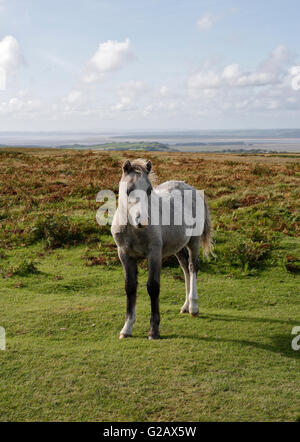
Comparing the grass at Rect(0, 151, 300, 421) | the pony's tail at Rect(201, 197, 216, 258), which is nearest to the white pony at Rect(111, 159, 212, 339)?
the pony's tail at Rect(201, 197, 216, 258)

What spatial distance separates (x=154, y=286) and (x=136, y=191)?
6.30ft

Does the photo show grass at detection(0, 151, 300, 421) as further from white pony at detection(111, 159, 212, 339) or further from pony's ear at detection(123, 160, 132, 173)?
pony's ear at detection(123, 160, 132, 173)

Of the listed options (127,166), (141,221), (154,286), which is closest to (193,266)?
(154,286)

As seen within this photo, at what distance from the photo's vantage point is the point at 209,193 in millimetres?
20531

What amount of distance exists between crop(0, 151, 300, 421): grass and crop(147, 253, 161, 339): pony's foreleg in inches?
11.0

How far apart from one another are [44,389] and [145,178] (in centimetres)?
354

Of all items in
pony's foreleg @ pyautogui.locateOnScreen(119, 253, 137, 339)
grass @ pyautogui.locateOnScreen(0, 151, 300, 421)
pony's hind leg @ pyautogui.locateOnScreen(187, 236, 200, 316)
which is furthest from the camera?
pony's hind leg @ pyautogui.locateOnScreen(187, 236, 200, 316)

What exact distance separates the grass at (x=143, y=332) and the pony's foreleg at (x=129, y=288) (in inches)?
8.9

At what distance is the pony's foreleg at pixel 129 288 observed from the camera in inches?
279

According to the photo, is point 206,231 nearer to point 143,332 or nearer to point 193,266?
point 193,266

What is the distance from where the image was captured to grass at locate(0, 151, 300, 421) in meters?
5.12

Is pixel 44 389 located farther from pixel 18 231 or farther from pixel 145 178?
pixel 18 231

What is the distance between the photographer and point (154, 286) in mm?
6961

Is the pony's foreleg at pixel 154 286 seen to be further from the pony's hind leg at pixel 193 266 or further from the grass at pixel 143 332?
the pony's hind leg at pixel 193 266
